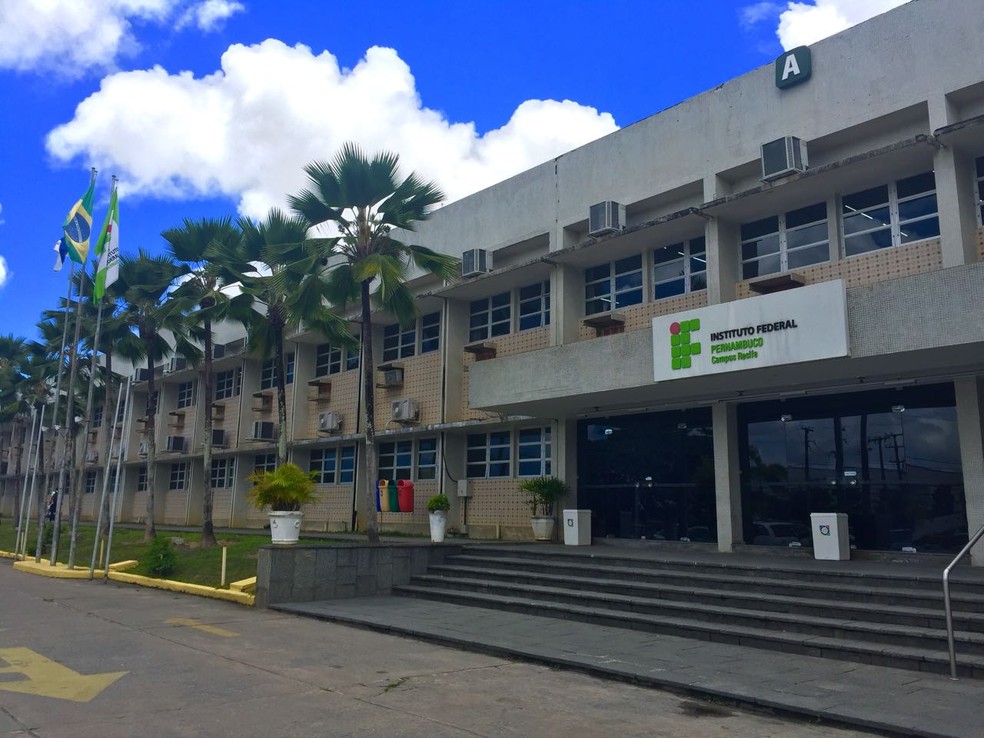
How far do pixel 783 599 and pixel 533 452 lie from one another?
10655 millimetres

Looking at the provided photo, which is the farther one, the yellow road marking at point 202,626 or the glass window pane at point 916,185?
the glass window pane at point 916,185

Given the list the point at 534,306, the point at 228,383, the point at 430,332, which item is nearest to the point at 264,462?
the point at 228,383

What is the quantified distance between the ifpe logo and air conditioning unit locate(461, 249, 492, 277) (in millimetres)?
7880

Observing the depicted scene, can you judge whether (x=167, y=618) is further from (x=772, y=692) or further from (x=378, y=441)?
(x=378, y=441)

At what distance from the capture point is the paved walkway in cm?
682

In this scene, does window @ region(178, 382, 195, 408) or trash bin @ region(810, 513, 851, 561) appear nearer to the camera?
trash bin @ region(810, 513, 851, 561)

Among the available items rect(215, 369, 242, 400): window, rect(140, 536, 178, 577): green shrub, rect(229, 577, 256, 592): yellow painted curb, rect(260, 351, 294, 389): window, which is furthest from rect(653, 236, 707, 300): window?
rect(215, 369, 242, 400): window

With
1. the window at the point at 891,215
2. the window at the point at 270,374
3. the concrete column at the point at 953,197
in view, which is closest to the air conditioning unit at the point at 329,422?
the window at the point at 270,374

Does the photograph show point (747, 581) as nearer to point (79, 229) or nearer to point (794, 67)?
point (794, 67)

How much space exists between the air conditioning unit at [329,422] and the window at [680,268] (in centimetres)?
1315

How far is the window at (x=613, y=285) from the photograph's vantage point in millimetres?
19047

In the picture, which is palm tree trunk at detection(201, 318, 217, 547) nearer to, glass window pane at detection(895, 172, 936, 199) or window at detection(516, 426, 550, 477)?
window at detection(516, 426, 550, 477)

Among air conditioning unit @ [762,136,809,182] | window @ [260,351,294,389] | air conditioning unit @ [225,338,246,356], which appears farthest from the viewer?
air conditioning unit @ [225,338,246,356]

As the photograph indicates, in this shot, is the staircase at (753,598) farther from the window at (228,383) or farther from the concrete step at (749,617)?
the window at (228,383)
